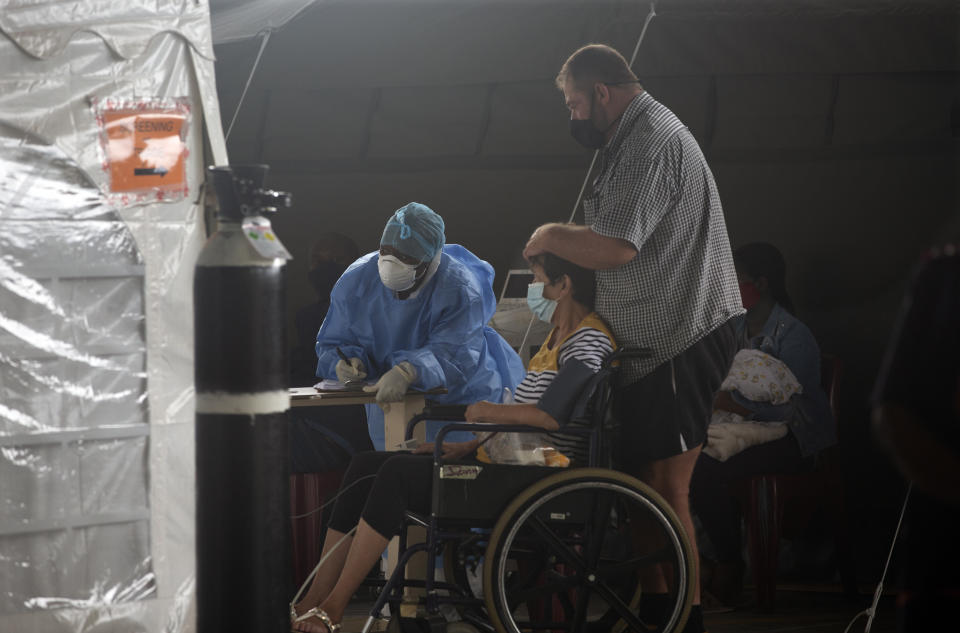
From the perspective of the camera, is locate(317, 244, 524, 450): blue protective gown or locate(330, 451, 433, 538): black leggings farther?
locate(317, 244, 524, 450): blue protective gown

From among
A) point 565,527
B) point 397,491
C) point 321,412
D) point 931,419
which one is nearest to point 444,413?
point 397,491

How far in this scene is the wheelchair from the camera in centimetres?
294

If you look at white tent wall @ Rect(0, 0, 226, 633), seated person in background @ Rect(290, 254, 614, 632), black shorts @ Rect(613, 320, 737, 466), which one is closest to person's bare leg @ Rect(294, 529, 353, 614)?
seated person in background @ Rect(290, 254, 614, 632)

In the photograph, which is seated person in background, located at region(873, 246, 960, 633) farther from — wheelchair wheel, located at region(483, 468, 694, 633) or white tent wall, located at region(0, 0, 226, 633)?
white tent wall, located at region(0, 0, 226, 633)

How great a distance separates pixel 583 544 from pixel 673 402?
0.41m

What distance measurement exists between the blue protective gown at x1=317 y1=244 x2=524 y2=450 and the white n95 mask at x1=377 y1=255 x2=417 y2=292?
0.25 feet

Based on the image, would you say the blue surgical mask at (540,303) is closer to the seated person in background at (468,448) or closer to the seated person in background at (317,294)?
the seated person in background at (468,448)

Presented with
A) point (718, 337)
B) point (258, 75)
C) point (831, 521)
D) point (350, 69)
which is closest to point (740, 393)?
point (831, 521)

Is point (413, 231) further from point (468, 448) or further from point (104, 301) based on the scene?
point (104, 301)

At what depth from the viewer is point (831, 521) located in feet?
14.1

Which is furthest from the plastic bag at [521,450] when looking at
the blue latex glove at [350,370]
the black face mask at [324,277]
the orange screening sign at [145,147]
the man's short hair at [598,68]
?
the black face mask at [324,277]

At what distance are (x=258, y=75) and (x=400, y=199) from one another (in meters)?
0.77

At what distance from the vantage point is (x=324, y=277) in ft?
15.8

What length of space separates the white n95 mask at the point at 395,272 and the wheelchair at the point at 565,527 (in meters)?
0.97
